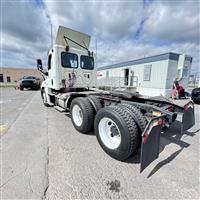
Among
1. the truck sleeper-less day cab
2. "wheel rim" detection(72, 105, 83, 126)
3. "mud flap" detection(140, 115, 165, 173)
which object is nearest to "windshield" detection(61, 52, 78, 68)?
the truck sleeper-less day cab

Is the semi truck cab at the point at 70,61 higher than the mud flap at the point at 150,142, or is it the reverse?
the semi truck cab at the point at 70,61

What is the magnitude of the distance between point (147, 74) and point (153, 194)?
11.9 metres

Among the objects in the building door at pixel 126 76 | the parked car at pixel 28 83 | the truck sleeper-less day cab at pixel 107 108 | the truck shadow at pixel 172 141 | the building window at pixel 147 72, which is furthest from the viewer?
the parked car at pixel 28 83

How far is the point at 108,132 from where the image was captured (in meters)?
2.86

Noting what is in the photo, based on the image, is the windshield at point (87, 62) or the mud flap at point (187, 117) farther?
the windshield at point (87, 62)

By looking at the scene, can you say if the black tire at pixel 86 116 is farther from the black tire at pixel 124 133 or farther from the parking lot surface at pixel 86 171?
the black tire at pixel 124 133

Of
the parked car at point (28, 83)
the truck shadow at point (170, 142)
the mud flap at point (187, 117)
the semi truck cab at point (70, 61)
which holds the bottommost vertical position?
the truck shadow at point (170, 142)

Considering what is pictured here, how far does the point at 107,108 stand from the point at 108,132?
570mm

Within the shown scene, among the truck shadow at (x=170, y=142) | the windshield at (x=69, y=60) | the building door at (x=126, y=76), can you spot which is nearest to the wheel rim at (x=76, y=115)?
the truck shadow at (x=170, y=142)

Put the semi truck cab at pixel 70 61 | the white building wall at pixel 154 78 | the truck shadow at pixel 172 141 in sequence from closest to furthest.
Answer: the truck shadow at pixel 172 141
the semi truck cab at pixel 70 61
the white building wall at pixel 154 78

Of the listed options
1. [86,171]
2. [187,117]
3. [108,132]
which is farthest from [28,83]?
[187,117]

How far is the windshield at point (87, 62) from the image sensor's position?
5625 millimetres

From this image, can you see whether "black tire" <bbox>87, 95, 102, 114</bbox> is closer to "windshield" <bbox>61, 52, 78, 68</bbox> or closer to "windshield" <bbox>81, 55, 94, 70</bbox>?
"windshield" <bbox>61, 52, 78, 68</bbox>

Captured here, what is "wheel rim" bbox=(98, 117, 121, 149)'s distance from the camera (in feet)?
9.04
